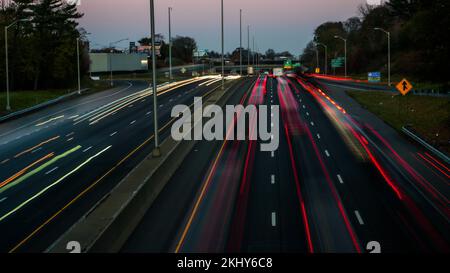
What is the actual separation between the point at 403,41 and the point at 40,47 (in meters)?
66.7

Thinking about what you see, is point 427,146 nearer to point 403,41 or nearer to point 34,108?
point 34,108

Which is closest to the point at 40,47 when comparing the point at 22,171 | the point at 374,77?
the point at 374,77

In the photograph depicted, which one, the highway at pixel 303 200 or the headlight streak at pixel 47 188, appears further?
the headlight streak at pixel 47 188

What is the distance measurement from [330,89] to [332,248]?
58334 mm

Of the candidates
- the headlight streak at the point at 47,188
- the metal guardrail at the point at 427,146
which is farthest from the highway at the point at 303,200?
the headlight streak at the point at 47,188

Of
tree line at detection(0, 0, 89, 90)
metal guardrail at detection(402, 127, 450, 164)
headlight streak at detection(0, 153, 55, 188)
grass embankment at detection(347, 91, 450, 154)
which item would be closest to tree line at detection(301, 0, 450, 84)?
grass embankment at detection(347, 91, 450, 154)

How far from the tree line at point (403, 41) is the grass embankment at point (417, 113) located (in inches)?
148

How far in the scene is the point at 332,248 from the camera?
1747 centimetres

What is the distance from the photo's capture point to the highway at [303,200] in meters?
18.1

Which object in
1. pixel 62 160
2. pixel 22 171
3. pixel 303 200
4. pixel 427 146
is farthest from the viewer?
pixel 427 146

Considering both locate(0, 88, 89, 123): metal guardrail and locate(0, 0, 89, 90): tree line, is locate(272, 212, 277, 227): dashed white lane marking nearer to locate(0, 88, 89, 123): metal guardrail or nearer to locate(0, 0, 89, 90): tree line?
locate(0, 88, 89, 123): metal guardrail

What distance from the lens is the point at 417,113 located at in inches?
1969

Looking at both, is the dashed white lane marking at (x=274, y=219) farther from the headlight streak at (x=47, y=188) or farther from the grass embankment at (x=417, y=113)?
the grass embankment at (x=417, y=113)

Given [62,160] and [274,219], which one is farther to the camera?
[62,160]
